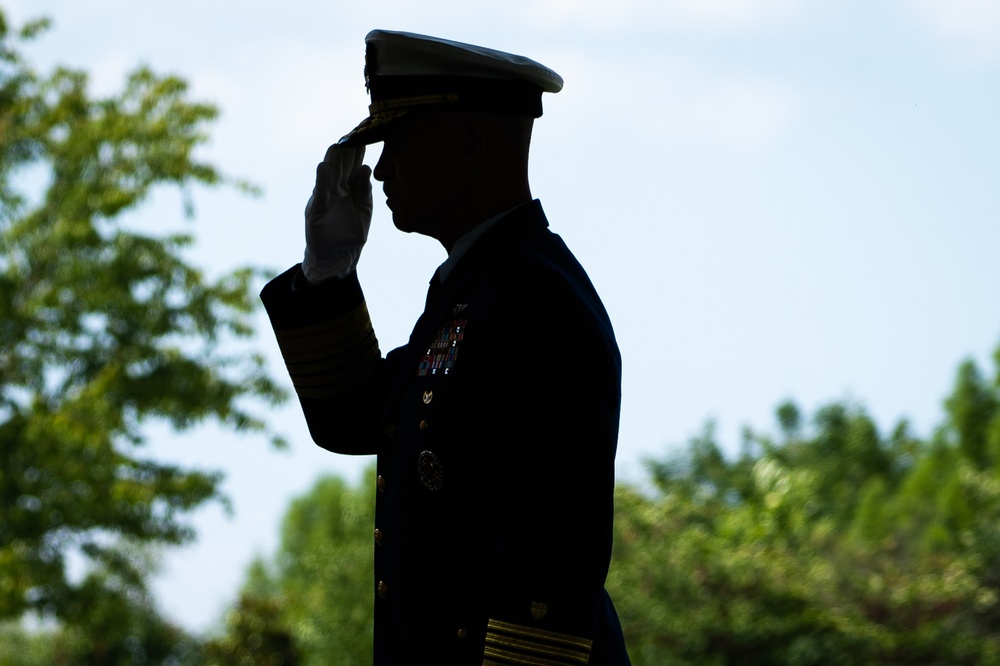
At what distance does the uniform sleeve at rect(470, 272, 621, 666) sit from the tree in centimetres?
927

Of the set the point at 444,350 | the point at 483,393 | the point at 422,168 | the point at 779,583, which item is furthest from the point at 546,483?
the point at 779,583

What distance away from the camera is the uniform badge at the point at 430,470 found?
6.54 feet

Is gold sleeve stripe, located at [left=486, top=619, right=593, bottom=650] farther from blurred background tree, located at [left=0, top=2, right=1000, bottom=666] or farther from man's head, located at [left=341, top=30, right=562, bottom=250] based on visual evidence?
blurred background tree, located at [left=0, top=2, right=1000, bottom=666]

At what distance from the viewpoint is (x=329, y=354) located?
237cm

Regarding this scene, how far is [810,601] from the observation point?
10.5 metres

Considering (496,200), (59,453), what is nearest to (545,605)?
(496,200)

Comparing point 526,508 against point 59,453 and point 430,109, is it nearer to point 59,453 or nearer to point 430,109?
point 430,109

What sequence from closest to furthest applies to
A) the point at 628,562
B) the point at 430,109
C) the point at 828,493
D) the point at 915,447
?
the point at 430,109 < the point at 628,562 < the point at 828,493 < the point at 915,447

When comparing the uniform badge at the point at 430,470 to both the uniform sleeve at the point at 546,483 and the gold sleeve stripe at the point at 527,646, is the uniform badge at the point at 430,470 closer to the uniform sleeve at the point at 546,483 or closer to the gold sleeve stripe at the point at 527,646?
the uniform sleeve at the point at 546,483

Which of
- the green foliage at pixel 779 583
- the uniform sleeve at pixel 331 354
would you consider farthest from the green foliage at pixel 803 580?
the uniform sleeve at pixel 331 354

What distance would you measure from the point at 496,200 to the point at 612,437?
444 millimetres

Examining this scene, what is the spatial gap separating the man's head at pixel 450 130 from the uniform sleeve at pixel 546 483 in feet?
0.87

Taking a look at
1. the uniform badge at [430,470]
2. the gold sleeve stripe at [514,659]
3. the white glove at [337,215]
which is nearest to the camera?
the gold sleeve stripe at [514,659]

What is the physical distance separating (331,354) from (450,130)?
1.66ft
